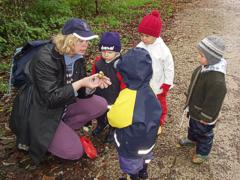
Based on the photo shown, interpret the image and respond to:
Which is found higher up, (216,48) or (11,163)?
(216,48)

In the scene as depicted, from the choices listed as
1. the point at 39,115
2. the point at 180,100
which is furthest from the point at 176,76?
the point at 39,115

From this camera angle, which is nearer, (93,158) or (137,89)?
(137,89)

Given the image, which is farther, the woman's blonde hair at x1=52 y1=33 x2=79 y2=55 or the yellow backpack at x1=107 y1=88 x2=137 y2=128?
the woman's blonde hair at x1=52 y1=33 x2=79 y2=55

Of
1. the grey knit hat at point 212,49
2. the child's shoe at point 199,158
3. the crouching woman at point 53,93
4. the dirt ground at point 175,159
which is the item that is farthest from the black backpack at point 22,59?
the child's shoe at point 199,158

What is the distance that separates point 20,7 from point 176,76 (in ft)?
14.1

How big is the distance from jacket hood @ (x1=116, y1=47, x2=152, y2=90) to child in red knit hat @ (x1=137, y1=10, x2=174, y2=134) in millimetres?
1142

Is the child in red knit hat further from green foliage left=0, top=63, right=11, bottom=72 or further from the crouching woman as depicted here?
green foliage left=0, top=63, right=11, bottom=72

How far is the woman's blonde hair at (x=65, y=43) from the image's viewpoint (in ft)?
11.8

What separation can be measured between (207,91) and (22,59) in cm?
224

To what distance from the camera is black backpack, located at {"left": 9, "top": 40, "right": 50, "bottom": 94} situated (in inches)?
152

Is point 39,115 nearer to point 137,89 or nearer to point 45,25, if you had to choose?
point 137,89

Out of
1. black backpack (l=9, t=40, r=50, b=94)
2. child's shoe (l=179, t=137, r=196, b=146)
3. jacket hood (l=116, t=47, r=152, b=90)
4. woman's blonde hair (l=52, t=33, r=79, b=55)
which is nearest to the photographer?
jacket hood (l=116, t=47, r=152, b=90)

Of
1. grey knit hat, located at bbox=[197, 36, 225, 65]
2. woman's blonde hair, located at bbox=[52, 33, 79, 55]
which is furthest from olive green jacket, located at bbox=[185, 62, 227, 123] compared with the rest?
woman's blonde hair, located at bbox=[52, 33, 79, 55]

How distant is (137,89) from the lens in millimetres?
3049
